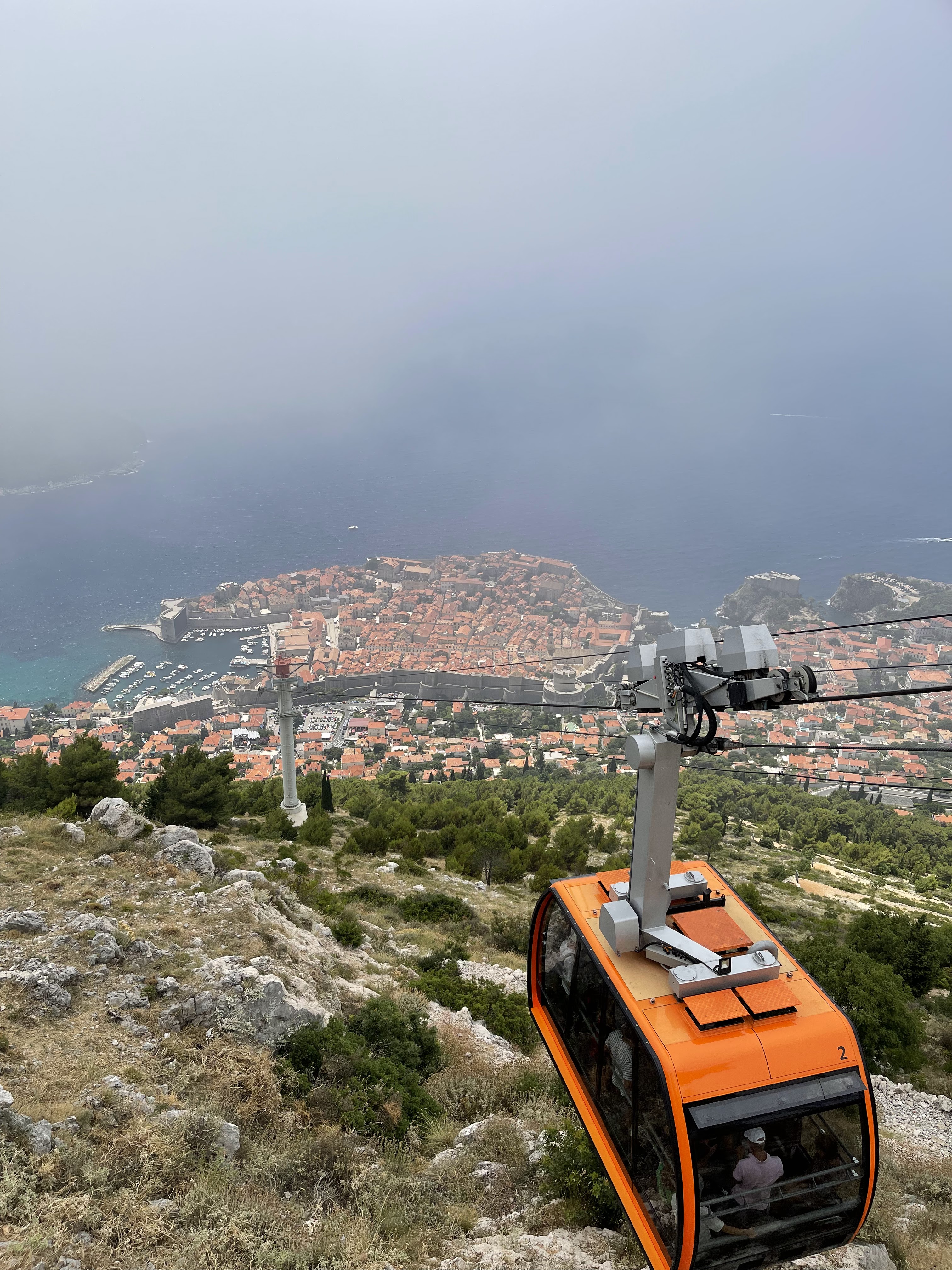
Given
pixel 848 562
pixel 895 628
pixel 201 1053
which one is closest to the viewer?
pixel 201 1053

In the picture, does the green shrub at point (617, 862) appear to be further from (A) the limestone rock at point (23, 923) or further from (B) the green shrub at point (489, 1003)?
(A) the limestone rock at point (23, 923)

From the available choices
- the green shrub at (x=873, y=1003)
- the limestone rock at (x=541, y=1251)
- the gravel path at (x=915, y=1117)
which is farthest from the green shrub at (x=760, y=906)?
the limestone rock at (x=541, y=1251)

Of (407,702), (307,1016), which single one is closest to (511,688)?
(407,702)

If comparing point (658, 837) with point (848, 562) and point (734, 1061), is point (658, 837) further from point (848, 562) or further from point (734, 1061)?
point (848, 562)

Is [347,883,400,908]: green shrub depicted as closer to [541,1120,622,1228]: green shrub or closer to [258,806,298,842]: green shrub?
[258,806,298,842]: green shrub

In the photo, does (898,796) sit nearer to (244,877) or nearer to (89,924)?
(244,877)

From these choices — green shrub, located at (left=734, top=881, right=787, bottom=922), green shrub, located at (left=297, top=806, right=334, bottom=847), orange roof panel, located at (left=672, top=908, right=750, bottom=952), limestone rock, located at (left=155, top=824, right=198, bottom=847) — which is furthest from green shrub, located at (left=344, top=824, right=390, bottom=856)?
orange roof panel, located at (left=672, top=908, right=750, bottom=952)

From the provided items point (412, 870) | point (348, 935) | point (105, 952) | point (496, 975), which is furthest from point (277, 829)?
point (105, 952)
